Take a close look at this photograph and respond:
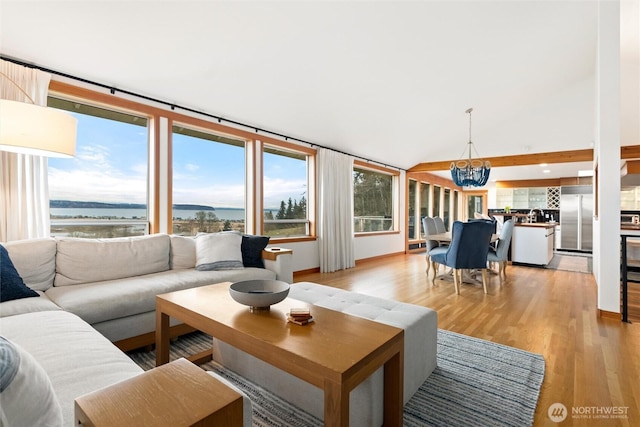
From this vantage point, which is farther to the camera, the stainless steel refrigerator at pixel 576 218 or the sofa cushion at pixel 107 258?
the stainless steel refrigerator at pixel 576 218

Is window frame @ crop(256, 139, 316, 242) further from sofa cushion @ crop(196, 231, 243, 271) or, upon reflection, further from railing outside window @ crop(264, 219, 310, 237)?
sofa cushion @ crop(196, 231, 243, 271)

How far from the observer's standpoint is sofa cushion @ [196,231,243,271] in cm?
297

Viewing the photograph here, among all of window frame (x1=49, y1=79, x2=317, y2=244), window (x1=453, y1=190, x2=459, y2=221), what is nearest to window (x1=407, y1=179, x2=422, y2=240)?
window (x1=453, y1=190, x2=459, y2=221)

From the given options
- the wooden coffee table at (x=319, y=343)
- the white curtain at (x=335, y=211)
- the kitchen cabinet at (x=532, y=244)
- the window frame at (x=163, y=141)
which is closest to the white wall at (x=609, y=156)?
the kitchen cabinet at (x=532, y=244)

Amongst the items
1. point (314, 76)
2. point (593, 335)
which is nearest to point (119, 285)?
point (314, 76)

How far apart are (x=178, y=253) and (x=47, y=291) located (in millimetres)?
1013

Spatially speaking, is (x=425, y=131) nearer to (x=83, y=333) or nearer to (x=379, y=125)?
(x=379, y=125)

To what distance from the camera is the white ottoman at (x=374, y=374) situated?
1422mm

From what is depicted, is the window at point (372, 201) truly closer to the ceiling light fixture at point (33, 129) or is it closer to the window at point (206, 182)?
the window at point (206, 182)

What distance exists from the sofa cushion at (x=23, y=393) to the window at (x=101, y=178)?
2.94 meters

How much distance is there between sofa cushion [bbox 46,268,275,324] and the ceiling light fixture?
3.11 ft

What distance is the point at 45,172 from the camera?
2658 mm

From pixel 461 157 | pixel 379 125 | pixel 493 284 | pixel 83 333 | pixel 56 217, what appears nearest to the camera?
pixel 83 333

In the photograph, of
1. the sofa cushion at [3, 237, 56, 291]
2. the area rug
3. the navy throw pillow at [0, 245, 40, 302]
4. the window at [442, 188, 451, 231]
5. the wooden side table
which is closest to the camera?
the wooden side table
